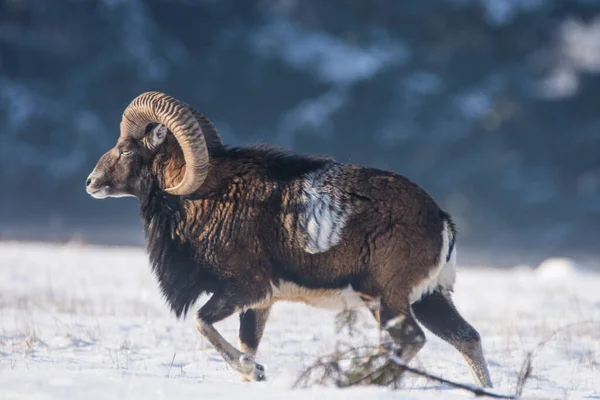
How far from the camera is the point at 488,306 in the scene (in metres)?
17.1

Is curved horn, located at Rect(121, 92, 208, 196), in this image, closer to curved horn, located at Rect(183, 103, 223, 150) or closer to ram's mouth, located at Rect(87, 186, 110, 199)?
curved horn, located at Rect(183, 103, 223, 150)

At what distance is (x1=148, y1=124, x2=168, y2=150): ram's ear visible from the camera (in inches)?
350

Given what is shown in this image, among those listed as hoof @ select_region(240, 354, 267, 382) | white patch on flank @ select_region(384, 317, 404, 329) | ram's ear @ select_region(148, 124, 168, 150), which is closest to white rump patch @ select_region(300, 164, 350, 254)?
white patch on flank @ select_region(384, 317, 404, 329)

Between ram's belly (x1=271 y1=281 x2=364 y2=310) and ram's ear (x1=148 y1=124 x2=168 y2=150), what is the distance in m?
1.85

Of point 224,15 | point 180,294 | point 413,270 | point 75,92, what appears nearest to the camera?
point 413,270

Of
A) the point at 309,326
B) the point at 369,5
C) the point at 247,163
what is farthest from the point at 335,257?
the point at 369,5

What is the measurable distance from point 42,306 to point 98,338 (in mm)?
3234

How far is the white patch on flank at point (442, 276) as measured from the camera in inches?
319

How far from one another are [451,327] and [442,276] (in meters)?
0.46

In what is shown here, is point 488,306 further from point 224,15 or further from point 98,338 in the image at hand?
point 224,15

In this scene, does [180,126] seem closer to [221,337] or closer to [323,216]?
[323,216]

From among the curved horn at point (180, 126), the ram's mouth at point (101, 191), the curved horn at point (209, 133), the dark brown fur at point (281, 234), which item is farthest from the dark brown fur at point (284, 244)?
the ram's mouth at point (101, 191)

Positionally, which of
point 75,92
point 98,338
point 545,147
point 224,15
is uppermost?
point 224,15

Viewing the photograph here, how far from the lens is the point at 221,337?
7.96 m
